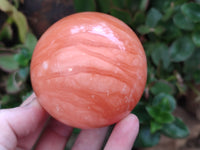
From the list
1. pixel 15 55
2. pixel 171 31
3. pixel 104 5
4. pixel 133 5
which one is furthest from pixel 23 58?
pixel 171 31

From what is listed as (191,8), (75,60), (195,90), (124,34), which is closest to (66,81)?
(75,60)

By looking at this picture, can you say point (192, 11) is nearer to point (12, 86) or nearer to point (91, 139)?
point (91, 139)

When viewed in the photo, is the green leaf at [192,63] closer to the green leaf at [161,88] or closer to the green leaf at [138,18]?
the green leaf at [161,88]

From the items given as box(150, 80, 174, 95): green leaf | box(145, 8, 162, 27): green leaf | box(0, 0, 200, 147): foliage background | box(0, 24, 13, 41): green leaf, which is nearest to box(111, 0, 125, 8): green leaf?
box(0, 0, 200, 147): foliage background

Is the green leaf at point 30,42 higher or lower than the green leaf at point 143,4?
lower

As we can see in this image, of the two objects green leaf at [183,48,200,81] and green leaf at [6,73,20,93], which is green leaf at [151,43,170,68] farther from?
green leaf at [6,73,20,93]

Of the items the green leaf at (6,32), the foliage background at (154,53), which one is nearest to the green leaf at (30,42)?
the foliage background at (154,53)
